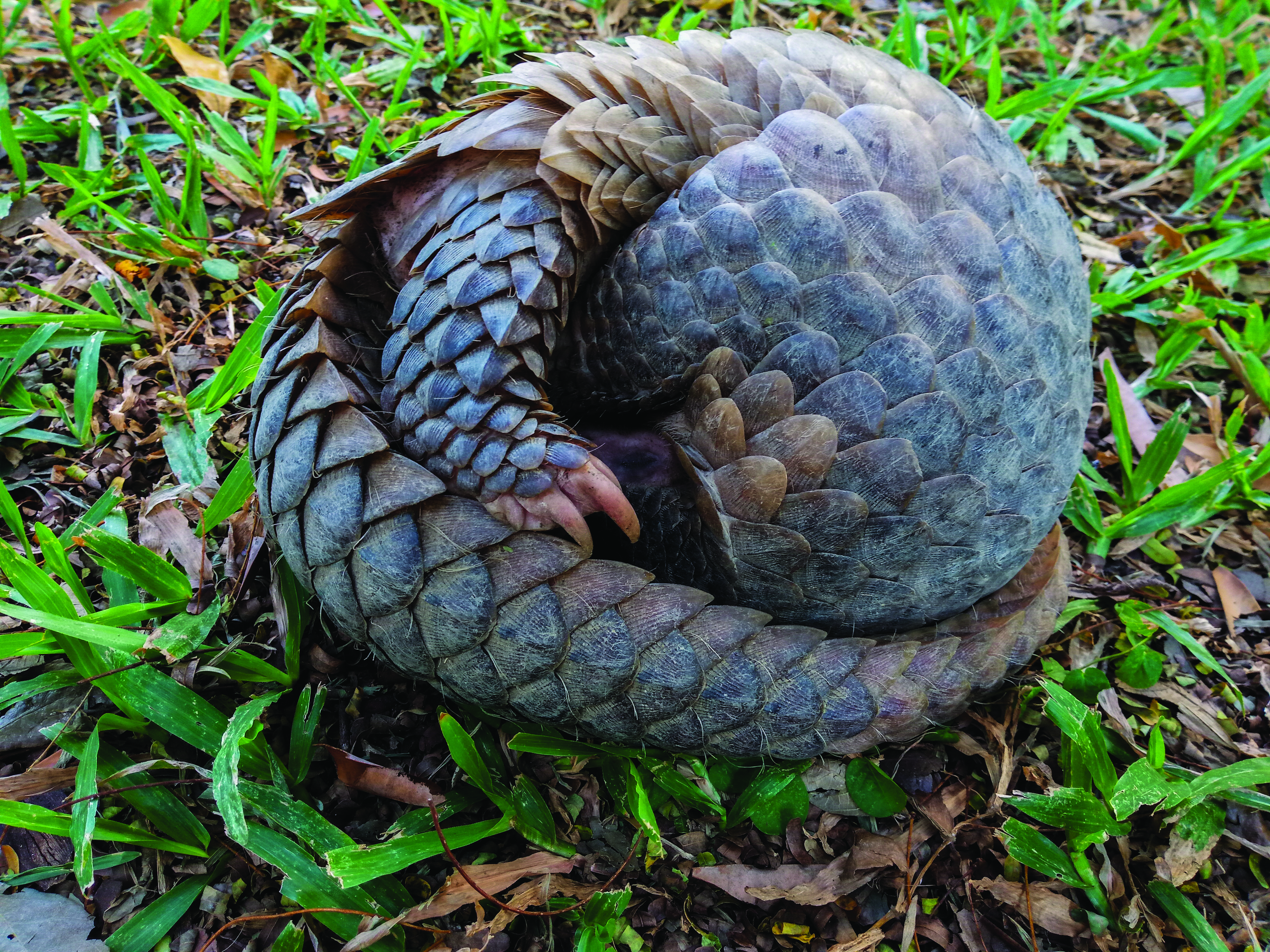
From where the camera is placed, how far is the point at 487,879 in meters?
1.88

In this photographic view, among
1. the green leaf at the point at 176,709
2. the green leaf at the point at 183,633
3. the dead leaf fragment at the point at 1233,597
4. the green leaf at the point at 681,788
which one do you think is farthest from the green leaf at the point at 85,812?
the dead leaf fragment at the point at 1233,597

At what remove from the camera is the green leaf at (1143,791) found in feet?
6.26

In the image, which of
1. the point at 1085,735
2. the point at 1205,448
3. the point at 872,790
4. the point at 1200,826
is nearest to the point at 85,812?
the point at 872,790

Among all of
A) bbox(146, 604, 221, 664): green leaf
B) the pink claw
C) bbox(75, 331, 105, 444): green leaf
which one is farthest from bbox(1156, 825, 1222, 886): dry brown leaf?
bbox(75, 331, 105, 444): green leaf

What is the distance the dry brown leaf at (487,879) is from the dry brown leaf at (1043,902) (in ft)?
3.01

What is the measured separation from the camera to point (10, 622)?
214 centimetres

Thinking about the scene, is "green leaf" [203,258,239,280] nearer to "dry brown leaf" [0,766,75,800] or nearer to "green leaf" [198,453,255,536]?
"green leaf" [198,453,255,536]

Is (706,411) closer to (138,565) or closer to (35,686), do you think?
(138,565)

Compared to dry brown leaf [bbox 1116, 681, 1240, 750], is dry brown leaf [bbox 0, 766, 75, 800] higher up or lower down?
higher up

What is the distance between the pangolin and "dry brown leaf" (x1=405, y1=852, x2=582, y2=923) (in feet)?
1.10

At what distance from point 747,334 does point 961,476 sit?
0.49 metres

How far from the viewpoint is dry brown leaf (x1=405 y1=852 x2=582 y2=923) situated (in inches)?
71.2

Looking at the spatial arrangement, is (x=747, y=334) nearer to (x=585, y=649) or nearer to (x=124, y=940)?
(x=585, y=649)

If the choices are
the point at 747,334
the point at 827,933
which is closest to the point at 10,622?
the point at 747,334
